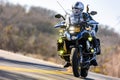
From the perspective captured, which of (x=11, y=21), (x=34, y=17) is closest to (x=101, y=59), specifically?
(x=11, y=21)

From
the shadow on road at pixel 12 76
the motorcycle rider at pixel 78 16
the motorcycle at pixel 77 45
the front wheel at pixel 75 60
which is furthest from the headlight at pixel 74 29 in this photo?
the shadow on road at pixel 12 76

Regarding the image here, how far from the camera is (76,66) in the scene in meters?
11.3

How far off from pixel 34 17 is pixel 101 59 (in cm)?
Result: 6231

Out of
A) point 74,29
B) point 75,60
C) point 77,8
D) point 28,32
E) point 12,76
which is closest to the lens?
point 12,76

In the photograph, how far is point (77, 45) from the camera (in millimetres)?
11609

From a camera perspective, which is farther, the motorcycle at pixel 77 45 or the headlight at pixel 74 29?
the headlight at pixel 74 29

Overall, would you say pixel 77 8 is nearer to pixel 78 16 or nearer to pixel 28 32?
pixel 78 16

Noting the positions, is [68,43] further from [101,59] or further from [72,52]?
[101,59]

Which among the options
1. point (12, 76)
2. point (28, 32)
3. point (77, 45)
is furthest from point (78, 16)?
point (28, 32)

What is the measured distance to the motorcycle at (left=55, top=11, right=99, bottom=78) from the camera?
11430mm

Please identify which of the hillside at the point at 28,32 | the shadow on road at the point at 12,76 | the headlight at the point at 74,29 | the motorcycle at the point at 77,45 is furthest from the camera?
the hillside at the point at 28,32

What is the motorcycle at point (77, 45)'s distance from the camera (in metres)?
11.4

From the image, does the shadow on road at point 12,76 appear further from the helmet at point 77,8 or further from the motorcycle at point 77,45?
the helmet at point 77,8

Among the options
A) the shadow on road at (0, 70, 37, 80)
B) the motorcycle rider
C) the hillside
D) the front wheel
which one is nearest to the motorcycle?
the front wheel
